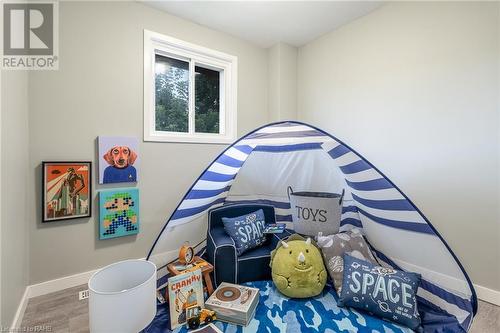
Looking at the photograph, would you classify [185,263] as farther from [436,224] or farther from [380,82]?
[380,82]

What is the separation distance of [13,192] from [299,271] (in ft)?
6.41

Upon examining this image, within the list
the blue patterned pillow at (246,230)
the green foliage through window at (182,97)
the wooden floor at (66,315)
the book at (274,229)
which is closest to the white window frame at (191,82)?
the green foliage through window at (182,97)

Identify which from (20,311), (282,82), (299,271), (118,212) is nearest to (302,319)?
(299,271)

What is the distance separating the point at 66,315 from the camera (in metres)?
1.70

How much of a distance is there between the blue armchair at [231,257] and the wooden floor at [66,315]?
93 centimetres

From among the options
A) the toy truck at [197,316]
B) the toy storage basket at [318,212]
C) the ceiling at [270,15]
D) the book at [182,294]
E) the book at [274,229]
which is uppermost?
the ceiling at [270,15]

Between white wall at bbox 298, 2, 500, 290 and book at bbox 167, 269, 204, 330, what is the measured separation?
2.04m

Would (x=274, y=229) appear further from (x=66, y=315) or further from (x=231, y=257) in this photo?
(x=66, y=315)

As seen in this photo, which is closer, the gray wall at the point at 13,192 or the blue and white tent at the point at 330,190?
the gray wall at the point at 13,192

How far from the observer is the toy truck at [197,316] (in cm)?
146

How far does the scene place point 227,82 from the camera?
3018mm

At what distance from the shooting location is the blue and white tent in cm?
148

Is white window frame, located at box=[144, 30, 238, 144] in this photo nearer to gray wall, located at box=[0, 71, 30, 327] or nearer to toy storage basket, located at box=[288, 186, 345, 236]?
gray wall, located at box=[0, 71, 30, 327]

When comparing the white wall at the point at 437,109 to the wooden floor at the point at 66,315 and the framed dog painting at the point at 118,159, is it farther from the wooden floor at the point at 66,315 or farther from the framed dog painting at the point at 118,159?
the framed dog painting at the point at 118,159
